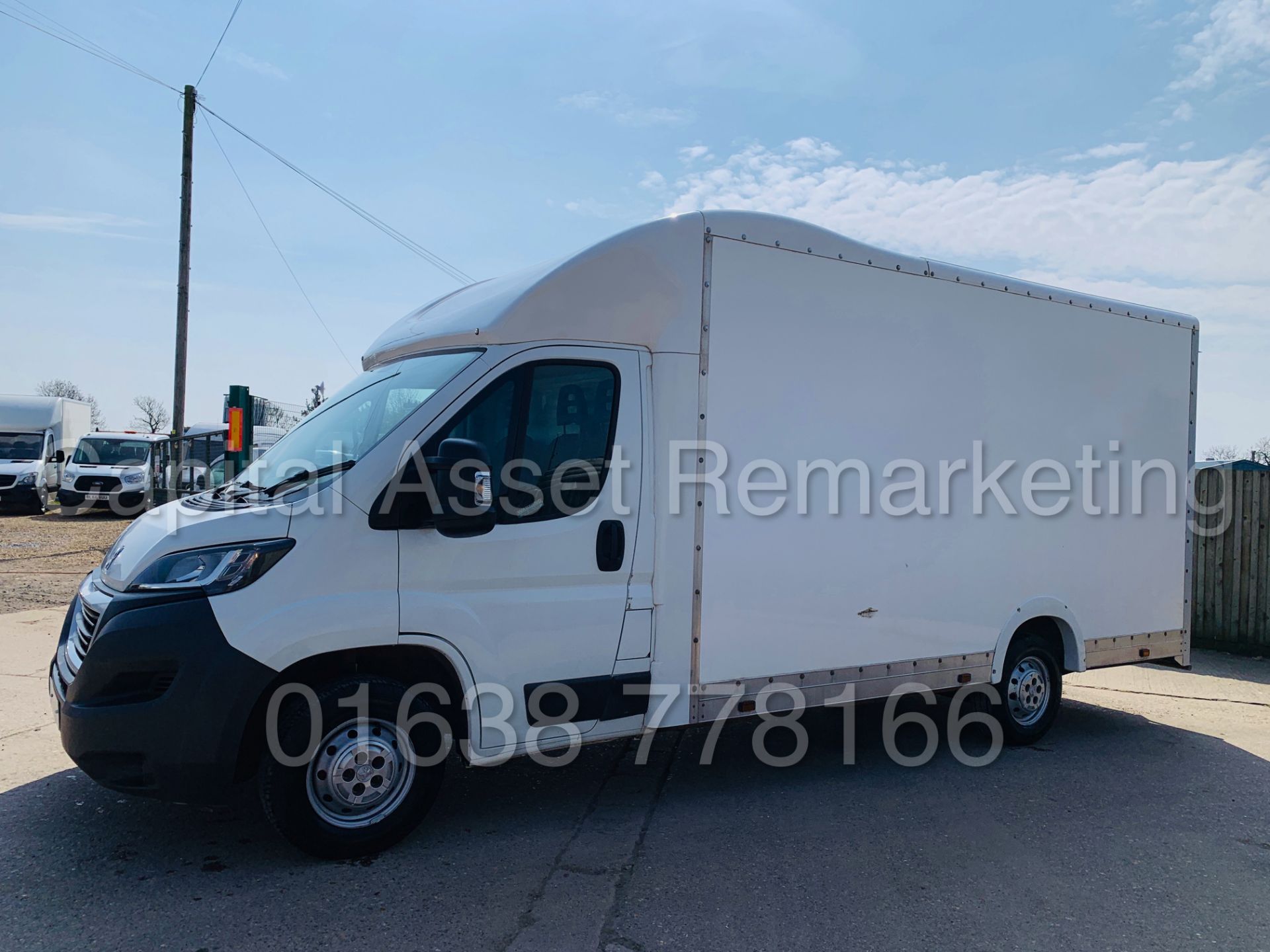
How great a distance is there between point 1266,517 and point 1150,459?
432 centimetres

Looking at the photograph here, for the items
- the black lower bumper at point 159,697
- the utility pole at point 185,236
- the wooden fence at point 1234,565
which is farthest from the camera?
the utility pole at point 185,236

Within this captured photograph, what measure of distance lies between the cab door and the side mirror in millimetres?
86

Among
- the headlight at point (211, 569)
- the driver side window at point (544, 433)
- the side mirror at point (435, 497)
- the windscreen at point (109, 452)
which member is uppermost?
the windscreen at point (109, 452)

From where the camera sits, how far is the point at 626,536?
4875mm

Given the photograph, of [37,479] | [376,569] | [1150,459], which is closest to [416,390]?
[376,569]

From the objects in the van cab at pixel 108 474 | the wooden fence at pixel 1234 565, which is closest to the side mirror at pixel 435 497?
the wooden fence at pixel 1234 565

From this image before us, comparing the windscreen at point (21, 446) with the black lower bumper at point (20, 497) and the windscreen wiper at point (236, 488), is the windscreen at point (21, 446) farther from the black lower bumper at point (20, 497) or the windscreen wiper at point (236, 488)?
the windscreen wiper at point (236, 488)

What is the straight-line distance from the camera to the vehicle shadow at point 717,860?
384 centimetres

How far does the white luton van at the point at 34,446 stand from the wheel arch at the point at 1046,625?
25066 millimetres

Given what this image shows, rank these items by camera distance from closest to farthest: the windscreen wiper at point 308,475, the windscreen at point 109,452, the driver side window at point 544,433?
the windscreen wiper at point 308,475 → the driver side window at point 544,433 → the windscreen at point 109,452

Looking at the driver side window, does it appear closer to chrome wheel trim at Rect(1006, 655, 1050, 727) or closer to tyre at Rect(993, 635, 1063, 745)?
tyre at Rect(993, 635, 1063, 745)

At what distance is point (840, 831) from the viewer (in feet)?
16.4

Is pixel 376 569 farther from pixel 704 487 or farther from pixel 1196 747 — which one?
pixel 1196 747

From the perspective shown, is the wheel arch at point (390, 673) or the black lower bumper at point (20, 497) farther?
the black lower bumper at point (20, 497)
